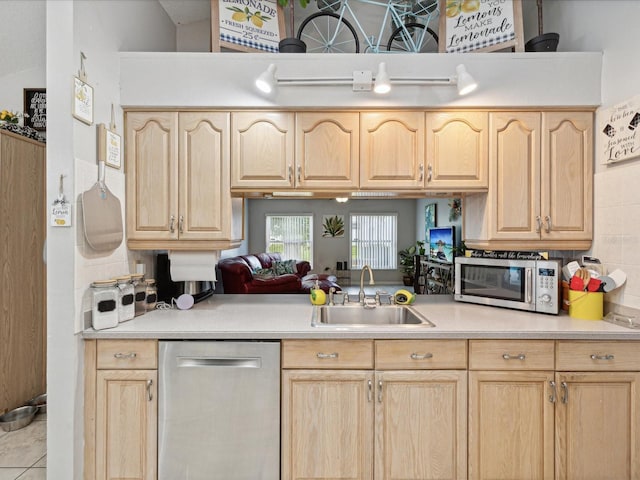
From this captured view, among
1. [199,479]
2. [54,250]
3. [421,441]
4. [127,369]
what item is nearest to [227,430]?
[199,479]

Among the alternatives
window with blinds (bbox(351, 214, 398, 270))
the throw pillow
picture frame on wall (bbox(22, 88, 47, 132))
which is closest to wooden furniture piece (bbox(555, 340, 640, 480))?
picture frame on wall (bbox(22, 88, 47, 132))

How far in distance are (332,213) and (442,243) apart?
324 cm

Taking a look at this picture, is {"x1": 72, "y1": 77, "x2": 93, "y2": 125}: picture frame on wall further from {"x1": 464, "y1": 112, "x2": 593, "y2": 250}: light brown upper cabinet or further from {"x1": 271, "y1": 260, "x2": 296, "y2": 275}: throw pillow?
{"x1": 271, "y1": 260, "x2": 296, "y2": 275}: throw pillow

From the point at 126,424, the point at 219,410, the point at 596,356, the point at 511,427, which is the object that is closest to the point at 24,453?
the point at 126,424

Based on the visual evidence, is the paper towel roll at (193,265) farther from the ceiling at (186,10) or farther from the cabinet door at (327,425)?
the ceiling at (186,10)

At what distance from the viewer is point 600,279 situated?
1.89 meters

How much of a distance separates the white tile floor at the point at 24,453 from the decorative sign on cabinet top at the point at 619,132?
3.43 meters

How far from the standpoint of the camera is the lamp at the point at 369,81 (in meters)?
1.84

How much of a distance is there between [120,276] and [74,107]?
88 cm

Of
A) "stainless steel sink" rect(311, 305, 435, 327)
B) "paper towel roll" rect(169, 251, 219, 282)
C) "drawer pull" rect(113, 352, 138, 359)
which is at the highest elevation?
"paper towel roll" rect(169, 251, 219, 282)

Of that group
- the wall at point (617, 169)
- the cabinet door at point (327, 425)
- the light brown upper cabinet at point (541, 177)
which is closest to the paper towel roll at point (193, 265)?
the cabinet door at point (327, 425)

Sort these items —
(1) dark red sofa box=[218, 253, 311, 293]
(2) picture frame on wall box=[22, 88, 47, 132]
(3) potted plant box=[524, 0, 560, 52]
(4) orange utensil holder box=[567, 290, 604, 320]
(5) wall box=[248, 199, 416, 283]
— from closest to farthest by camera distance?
1. (4) orange utensil holder box=[567, 290, 604, 320]
2. (3) potted plant box=[524, 0, 560, 52]
3. (2) picture frame on wall box=[22, 88, 47, 132]
4. (1) dark red sofa box=[218, 253, 311, 293]
5. (5) wall box=[248, 199, 416, 283]

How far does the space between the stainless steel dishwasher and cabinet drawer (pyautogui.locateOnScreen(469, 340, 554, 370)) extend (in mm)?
960

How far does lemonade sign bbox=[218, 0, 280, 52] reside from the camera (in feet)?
6.96
